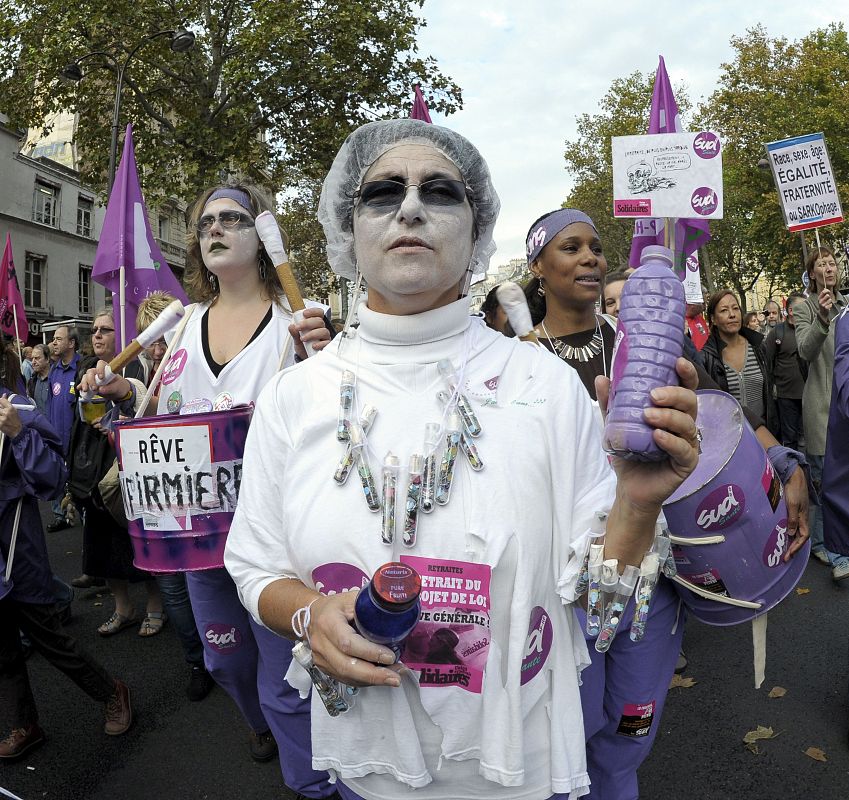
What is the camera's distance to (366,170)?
5.55 ft

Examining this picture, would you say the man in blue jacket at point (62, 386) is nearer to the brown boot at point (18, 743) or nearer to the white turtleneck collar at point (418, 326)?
the brown boot at point (18, 743)

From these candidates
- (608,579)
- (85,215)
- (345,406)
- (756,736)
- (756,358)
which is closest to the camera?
(608,579)

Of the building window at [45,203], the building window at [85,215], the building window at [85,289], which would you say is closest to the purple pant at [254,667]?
the building window at [45,203]

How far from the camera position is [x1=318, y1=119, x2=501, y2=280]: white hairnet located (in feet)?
5.56

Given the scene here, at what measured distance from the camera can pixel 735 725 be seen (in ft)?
11.3

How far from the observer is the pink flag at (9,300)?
8.98m

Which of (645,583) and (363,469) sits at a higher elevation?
(363,469)

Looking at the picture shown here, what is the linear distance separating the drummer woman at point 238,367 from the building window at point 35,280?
84.7ft

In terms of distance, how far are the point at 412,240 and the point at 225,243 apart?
5.32 ft

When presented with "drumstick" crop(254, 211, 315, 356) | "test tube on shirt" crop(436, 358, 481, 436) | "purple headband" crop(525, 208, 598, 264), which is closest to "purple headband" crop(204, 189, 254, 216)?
"drumstick" crop(254, 211, 315, 356)

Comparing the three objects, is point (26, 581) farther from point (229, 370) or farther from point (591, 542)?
point (591, 542)

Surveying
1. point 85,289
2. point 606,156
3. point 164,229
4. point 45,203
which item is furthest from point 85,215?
point 606,156

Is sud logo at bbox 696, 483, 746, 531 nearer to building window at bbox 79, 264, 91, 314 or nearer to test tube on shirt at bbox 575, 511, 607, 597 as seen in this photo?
test tube on shirt at bbox 575, 511, 607, 597

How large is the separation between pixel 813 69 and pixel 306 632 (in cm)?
2662
